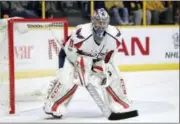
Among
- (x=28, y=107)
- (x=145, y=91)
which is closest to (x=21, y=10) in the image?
(x=145, y=91)

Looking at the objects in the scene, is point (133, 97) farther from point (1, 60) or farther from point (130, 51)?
point (130, 51)

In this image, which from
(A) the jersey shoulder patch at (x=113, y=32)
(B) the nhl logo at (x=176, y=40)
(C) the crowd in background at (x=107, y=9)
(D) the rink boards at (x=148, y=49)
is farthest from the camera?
(B) the nhl logo at (x=176, y=40)

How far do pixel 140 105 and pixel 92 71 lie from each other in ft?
3.06

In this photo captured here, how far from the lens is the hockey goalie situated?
4348 mm

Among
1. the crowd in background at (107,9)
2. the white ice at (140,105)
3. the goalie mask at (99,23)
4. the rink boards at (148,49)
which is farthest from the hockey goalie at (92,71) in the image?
the crowd in background at (107,9)

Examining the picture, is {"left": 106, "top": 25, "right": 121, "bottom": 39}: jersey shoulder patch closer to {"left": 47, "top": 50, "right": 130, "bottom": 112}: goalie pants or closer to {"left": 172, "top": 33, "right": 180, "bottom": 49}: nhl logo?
{"left": 47, "top": 50, "right": 130, "bottom": 112}: goalie pants

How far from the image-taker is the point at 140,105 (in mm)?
5273

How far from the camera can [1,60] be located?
15.7 ft

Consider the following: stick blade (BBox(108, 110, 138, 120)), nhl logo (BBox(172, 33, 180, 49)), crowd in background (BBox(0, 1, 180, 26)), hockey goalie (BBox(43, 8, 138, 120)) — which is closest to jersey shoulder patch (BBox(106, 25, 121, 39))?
hockey goalie (BBox(43, 8, 138, 120))

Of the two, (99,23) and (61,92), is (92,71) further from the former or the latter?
(99,23)

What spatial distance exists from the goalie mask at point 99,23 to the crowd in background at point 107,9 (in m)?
3.35

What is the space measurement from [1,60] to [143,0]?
4.23 m

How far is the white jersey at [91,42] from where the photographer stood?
14.2 ft

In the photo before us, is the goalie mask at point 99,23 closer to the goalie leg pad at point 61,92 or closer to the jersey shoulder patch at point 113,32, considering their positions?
the jersey shoulder patch at point 113,32
